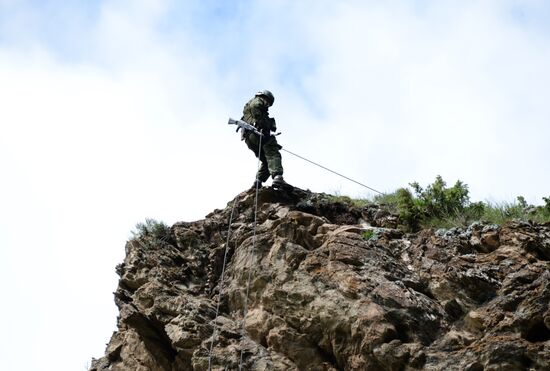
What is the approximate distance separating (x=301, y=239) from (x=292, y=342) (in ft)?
6.24

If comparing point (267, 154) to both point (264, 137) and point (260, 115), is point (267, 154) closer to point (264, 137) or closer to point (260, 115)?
point (264, 137)

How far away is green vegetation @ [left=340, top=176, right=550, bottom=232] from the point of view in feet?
47.5

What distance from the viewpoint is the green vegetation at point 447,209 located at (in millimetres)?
14484

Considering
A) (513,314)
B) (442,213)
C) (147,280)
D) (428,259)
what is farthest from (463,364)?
(147,280)

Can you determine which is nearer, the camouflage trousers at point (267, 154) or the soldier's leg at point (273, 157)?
the soldier's leg at point (273, 157)

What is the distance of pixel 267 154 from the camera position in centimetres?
1638

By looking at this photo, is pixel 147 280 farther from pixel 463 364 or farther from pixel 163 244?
pixel 463 364

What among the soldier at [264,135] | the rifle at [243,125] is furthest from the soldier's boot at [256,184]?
the rifle at [243,125]

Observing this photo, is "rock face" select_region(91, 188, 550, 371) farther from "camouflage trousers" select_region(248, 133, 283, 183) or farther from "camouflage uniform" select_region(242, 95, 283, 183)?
"camouflage uniform" select_region(242, 95, 283, 183)

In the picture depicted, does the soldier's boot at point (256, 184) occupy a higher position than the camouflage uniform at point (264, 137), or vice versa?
the camouflage uniform at point (264, 137)

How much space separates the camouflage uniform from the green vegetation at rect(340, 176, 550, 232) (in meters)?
1.72

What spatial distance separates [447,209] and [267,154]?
3660mm

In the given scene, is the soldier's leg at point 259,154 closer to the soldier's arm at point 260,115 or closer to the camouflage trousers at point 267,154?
the camouflage trousers at point 267,154

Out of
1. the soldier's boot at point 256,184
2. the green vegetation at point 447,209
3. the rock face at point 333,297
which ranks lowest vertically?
the rock face at point 333,297
